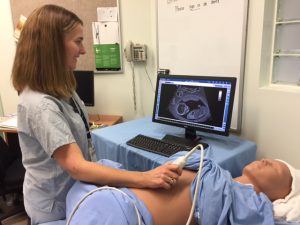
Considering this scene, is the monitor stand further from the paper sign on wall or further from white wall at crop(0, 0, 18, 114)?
white wall at crop(0, 0, 18, 114)

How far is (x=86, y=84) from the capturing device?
2557mm

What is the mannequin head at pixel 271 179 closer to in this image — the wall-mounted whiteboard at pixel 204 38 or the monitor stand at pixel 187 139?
the monitor stand at pixel 187 139

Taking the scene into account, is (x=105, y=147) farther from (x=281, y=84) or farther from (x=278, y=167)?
(x=281, y=84)

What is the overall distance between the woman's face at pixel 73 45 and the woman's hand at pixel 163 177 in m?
0.54

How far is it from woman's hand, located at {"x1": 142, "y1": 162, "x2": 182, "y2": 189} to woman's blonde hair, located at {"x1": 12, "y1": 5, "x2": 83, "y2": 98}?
0.48 m

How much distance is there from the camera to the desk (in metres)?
1.53

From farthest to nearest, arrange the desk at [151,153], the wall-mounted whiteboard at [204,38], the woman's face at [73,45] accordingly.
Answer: the wall-mounted whiteboard at [204,38], the desk at [151,153], the woman's face at [73,45]

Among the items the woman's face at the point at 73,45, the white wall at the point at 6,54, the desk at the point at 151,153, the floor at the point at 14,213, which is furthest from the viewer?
the white wall at the point at 6,54

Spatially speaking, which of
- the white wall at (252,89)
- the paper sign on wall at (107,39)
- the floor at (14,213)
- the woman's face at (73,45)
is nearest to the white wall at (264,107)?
the white wall at (252,89)

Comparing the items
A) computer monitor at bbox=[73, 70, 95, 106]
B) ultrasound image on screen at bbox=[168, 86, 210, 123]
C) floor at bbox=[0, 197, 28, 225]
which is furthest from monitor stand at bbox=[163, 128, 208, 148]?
floor at bbox=[0, 197, 28, 225]

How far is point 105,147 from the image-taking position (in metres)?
1.86

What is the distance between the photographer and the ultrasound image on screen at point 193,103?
1591 mm

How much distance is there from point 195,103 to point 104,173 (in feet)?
2.85

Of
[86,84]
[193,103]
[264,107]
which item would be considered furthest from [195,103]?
[86,84]
